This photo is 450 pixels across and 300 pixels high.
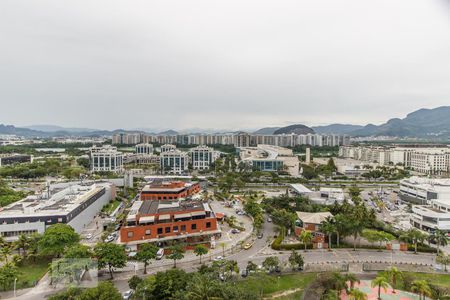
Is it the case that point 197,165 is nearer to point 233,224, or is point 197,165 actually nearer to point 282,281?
→ point 233,224

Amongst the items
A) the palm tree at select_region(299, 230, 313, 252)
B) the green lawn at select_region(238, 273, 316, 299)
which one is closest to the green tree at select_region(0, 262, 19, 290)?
the green lawn at select_region(238, 273, 316, 299)

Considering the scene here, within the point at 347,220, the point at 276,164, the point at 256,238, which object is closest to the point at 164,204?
the point at 256,238

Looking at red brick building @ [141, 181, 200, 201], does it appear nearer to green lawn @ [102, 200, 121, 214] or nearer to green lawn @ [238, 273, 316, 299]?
green lawn @ [102, 200, 121, 214]

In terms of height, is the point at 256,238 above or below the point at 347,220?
below

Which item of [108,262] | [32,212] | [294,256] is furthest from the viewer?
[32,212]

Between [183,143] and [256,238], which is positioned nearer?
[256,238]

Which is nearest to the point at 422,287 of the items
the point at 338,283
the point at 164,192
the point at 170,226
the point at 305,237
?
the point at 338,283

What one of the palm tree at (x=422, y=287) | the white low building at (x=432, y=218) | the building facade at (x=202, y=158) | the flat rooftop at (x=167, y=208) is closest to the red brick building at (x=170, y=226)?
the flat rooftop at (x=167, y=208)
